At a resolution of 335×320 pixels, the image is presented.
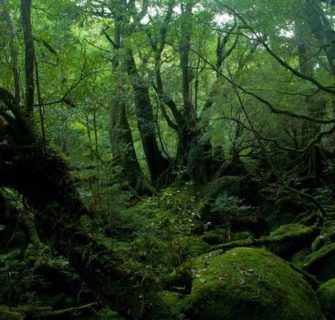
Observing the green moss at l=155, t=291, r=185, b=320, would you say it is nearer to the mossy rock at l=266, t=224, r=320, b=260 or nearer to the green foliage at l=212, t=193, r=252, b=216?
the mossy rock at l=266, t=224, r=320, b=260

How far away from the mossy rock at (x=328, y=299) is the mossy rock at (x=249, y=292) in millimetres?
243

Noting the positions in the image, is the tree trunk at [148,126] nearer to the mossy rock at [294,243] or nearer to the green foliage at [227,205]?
the green foliage at [227,205]

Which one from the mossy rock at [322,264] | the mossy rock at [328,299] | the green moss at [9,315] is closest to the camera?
the green moss at [9,315]

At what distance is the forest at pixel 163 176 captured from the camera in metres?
4.31

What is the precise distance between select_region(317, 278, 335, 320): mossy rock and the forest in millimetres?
18

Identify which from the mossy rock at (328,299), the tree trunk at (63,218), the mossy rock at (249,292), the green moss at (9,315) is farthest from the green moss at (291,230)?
the green moss at (9,315)

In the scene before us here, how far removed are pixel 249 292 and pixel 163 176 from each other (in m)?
8.45

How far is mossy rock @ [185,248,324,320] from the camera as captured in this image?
15.0ft

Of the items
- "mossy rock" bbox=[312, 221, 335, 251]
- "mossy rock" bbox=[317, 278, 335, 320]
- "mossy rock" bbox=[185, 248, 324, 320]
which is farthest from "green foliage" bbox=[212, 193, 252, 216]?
"mossy rock" bbox=[185, 248, 324, 320]

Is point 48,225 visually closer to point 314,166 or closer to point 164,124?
point 314,166

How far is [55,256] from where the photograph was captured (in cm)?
642

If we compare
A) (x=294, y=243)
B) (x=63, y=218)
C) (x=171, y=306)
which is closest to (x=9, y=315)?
(x=63, y=218)

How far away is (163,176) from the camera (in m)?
13.0

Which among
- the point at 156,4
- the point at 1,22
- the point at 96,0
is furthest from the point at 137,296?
the point at 96,0
